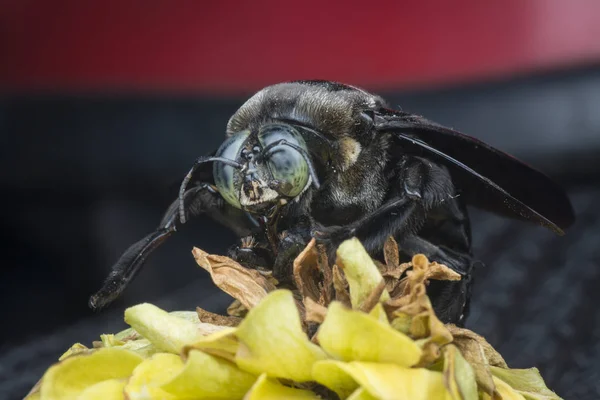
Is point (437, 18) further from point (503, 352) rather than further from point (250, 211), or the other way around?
point (250, 211)

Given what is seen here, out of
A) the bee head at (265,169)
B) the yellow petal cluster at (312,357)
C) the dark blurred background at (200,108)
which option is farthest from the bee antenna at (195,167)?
the dark blurred background at (200,108)

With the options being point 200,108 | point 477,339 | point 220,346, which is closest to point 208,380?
point 220,346

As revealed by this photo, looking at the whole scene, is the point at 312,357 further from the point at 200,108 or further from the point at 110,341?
the point at 200,108

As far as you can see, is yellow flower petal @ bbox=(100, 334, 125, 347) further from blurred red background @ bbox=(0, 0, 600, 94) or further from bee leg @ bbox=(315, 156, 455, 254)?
blurred red background @ bbox=(0, 0, 600, 94)

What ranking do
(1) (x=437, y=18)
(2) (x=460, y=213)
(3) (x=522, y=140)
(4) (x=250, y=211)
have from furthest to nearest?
(1) (x=437, y=18), (3) (x=522, y=140), (2) (x=460, y=213), (4) (x=250, y=211)

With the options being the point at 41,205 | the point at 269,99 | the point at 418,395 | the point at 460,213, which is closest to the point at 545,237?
the point at 460,213

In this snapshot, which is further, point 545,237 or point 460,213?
point 545,237

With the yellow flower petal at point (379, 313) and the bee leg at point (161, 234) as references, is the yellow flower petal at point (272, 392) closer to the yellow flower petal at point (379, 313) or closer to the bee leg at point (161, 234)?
the yellow flower petal at point (379, 313)
